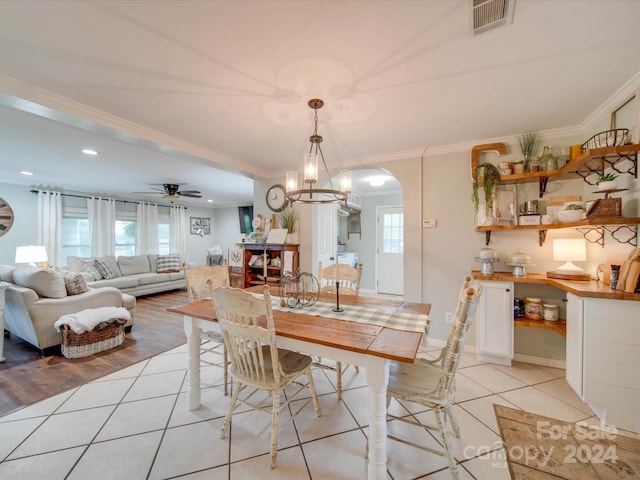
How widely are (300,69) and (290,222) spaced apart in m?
2.51

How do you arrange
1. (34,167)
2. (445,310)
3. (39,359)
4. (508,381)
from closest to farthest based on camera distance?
(508,381)
(39,359)
(445,310)
(34,167)

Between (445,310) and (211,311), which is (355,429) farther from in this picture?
(445,310)

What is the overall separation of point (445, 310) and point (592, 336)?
134cm

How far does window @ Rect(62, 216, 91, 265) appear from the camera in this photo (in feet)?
18.7

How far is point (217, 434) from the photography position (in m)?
1.71

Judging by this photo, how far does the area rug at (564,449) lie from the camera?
1.45m

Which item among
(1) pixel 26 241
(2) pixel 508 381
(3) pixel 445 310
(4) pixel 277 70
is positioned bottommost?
(2) pixel 508 381

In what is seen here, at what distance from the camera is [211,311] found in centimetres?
184

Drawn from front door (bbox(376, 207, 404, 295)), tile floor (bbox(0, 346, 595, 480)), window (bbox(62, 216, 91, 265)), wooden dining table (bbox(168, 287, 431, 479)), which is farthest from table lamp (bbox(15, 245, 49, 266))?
Result: front door (bbox(376, 207, 404, 295))

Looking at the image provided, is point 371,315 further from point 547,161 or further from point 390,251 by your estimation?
point 390,251

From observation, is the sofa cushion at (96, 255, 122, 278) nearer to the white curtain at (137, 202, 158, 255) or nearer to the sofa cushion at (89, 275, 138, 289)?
the sofa cushion at (89, 275, 138, 289)

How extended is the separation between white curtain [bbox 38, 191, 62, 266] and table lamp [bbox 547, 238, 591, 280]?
319 inches

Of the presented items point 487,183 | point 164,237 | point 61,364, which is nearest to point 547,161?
point 487,183

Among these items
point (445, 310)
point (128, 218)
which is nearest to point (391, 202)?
point (445, 310)
